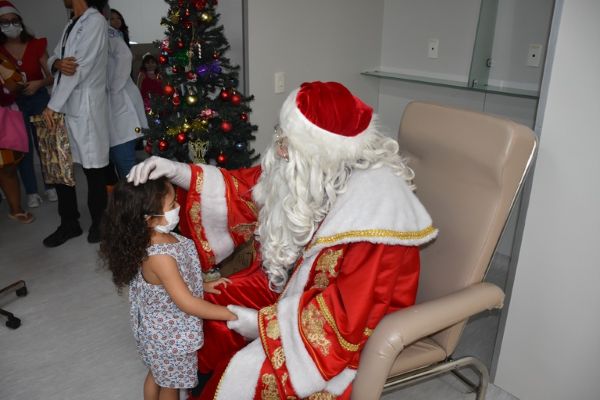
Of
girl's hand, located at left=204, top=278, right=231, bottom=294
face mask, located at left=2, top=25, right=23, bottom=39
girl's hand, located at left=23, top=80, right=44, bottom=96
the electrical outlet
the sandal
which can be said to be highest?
face mask, located at left=2, top=25, right=23, bottom=39

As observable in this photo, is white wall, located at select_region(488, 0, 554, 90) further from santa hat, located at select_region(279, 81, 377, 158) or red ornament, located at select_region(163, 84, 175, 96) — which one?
Answer: red ornament, located at select_region(163, 84, 175, 96)

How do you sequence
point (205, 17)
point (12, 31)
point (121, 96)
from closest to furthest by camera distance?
point (205, 17), point (121, 96), point (12, 31)

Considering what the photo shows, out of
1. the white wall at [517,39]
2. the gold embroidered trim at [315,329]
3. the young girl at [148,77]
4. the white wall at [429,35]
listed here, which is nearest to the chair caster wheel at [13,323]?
the gold embroidered trim at [315,329]

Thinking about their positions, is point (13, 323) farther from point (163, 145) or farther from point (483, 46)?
point (483, 46)

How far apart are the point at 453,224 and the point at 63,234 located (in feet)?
8.51

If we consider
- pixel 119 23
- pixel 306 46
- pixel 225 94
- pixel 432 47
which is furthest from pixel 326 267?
pixel 119 23

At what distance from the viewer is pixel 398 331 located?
1264mm

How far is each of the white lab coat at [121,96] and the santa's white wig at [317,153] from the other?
6.35ft

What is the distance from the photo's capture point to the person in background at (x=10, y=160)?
305 cm

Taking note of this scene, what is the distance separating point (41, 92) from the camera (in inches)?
143

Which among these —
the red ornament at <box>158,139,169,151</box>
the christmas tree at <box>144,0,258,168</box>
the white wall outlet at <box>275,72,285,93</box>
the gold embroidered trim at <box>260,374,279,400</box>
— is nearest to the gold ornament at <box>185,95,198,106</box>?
the christmas tree at <box>144,0,258,168</box>

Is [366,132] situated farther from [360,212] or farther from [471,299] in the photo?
[471,299]

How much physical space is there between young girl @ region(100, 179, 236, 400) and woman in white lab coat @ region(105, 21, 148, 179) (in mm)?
1810

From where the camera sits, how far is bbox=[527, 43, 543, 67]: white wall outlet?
2584mm
